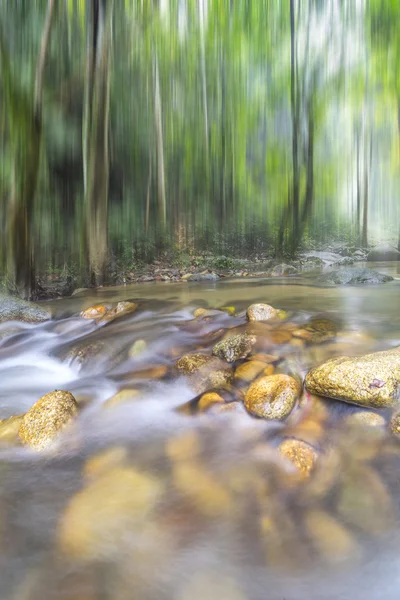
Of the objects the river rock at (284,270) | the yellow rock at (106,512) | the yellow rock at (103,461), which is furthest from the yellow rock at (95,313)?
the river rock at (284,270)

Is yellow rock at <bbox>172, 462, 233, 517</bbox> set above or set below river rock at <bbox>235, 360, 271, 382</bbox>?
below

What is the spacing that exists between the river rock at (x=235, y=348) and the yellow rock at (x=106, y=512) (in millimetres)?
1424

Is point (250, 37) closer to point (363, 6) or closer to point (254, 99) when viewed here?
point (254, 99)

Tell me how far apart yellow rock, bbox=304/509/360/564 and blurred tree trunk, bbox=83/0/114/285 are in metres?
8.07

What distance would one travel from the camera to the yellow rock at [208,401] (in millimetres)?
2742

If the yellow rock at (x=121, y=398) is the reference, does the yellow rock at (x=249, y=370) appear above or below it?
above

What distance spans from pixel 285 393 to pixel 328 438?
15.8 inches

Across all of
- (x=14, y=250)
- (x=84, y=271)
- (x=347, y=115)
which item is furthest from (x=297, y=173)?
(x=14, y=250)

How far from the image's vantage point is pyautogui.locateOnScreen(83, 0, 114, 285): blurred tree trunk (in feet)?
27.7

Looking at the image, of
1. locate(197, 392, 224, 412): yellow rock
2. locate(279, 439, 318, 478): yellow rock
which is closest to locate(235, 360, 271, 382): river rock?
locate(197, 392, 224, 412): yellow rock

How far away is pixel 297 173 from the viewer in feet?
51.8

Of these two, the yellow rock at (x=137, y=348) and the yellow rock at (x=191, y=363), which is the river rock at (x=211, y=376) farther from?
the yellow rock at (x=137, y=348)

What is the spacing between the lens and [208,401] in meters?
2.79

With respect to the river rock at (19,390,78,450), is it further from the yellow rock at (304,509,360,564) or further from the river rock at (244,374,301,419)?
the yellow rock at (304,509,360,564)
